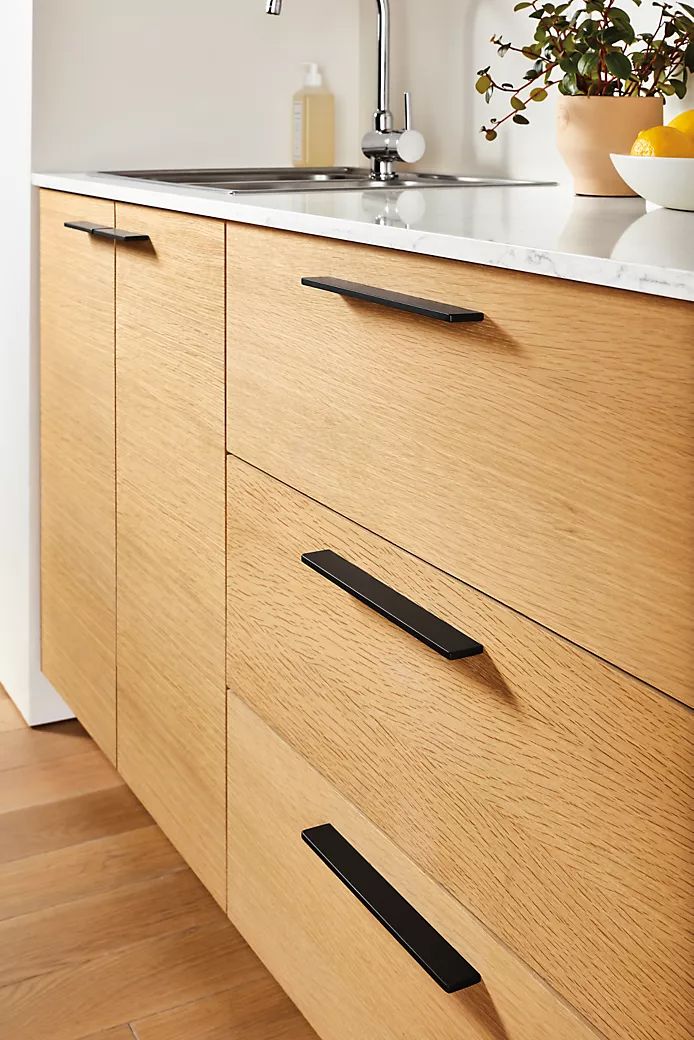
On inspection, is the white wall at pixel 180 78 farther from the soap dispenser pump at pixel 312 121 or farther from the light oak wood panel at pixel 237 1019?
the light oak wood panel at pixel 237 1019

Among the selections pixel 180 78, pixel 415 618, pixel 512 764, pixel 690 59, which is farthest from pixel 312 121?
pixel 512 764

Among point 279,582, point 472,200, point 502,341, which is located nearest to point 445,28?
point 472,200

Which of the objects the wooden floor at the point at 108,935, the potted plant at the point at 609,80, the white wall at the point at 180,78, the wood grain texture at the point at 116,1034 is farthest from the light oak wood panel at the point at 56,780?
the potted plant at the point at 609,80

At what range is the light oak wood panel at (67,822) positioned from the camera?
178 cm

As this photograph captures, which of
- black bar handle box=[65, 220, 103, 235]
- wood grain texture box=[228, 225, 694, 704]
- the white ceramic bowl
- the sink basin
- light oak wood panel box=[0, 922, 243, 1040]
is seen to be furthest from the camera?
the sink basin

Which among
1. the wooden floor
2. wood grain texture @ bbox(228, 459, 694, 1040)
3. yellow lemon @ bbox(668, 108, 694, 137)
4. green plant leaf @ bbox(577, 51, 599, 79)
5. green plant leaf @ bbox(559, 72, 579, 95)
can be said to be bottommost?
the wooden floor

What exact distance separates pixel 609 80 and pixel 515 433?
77cm

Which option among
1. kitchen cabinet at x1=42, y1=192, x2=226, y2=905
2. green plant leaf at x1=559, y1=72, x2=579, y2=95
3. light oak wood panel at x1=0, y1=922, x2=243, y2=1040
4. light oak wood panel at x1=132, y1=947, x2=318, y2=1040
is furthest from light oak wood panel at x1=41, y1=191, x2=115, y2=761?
green plant leaf at x1=559, y1=72, x2=579, y2=95

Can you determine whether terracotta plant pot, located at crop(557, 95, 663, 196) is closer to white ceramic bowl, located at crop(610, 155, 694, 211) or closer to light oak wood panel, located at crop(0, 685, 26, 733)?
white ceramic bowl, located at crop(610, 155, 694, 211)

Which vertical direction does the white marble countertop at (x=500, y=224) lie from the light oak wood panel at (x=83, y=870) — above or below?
above

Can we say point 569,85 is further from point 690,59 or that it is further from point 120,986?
point 120,986

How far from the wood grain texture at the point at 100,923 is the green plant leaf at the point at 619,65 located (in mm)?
1155

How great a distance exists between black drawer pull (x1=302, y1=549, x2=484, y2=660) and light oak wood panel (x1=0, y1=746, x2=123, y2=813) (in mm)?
A: 993

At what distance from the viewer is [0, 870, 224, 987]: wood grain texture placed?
153 centimetres
